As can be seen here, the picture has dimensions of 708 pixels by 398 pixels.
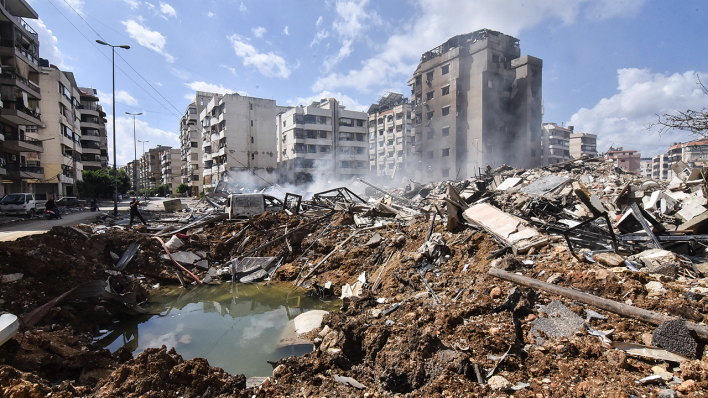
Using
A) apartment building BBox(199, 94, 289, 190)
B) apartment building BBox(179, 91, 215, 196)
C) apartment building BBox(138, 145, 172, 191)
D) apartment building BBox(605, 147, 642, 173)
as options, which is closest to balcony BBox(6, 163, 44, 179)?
apartment building BBox(199, 94, 289, 190)

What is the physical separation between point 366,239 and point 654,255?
20.4ft

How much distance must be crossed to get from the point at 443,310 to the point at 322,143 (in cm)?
4776

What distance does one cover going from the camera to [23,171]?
2948 cm

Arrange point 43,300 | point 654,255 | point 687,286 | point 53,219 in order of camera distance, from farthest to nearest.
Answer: point 53,219, point 43,300, point 654,255, point 687,286

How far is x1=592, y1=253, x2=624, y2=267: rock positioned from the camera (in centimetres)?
525

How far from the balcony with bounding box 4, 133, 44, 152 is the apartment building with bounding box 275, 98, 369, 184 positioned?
90.4ft

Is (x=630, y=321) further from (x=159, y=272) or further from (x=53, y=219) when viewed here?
(x=53, y=219)

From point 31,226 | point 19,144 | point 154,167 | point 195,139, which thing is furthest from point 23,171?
point 154,167

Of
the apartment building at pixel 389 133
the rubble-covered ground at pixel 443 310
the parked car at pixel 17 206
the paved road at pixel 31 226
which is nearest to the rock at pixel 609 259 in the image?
the rubble-covered ground at pixel 443 310

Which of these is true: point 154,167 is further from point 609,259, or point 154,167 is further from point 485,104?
point 609,259

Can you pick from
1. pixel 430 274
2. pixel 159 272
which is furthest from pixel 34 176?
pixel 430 274

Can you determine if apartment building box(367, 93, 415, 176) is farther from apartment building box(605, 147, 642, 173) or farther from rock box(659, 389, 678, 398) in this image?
apartment building box(605, 147, 642, 173)

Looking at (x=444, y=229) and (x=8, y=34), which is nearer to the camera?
(x=444, y=229)

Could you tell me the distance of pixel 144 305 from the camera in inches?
295
